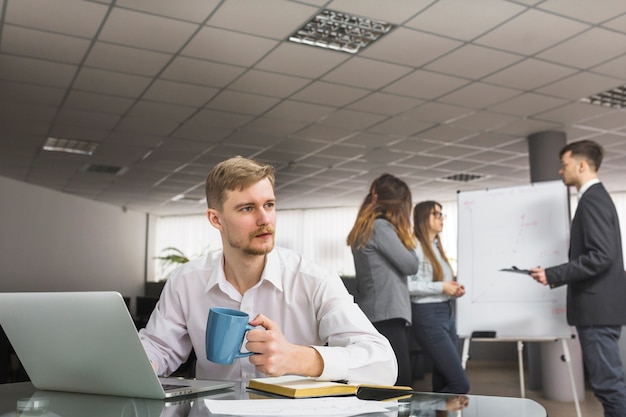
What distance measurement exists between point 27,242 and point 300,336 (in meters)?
3.93

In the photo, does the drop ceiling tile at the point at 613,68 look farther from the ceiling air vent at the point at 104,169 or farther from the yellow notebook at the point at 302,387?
the ceiling air vent at the point at 104,169

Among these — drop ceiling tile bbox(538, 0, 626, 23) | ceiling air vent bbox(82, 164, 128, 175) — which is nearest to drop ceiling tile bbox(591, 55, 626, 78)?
drop ceiling tile bbox(538, 0, 626, 23)

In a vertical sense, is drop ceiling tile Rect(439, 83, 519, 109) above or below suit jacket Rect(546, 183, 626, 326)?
above

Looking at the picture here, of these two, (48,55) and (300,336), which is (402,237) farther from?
(48,55)

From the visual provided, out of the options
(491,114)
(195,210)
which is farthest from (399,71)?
(195,210)

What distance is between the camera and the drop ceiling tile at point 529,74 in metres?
4.81

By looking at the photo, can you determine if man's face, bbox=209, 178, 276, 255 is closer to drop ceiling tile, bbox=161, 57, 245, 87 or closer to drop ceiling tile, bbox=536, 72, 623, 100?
drop ceiling tile, bbox=161, 57, 245, 87

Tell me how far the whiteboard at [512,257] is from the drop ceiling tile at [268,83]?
1.95 m

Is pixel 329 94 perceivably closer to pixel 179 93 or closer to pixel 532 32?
pixel 179 93

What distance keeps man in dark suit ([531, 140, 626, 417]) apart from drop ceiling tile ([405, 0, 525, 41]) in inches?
47.7

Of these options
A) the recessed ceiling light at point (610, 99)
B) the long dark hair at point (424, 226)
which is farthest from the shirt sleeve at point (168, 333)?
the recessed ceiling light at point (610, 99)

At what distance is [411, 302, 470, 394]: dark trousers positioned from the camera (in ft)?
9.78

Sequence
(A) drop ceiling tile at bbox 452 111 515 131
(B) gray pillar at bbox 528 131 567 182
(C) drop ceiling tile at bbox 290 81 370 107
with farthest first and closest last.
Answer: (B) gray pillar at bbox 528 131 567 182 → (A) drop ceiling tile at bbox 452 111 515 131 → (C) drop ceiling tile at bbox 290 81 370 107

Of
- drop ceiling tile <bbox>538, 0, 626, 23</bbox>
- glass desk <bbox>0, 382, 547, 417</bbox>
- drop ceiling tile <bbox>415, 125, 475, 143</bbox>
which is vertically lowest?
glass desk <bbox>0, 382, 547, 417</bbox>
